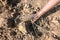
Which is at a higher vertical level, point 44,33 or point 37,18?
point 37,18

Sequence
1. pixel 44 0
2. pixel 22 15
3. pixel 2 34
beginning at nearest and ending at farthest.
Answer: pixel 2 34 < pixel 22 15 < pixel 44 0

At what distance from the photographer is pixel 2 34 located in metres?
1.84

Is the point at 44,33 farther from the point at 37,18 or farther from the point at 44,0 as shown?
the point at 44,0

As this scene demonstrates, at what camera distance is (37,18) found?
195 cm

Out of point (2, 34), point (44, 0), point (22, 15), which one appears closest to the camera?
point (2, 34)

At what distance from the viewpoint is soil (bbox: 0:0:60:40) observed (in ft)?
6.17

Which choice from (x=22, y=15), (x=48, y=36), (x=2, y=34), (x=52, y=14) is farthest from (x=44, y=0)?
(x=2, y=34)

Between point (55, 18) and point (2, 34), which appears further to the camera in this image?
point (55, 18)

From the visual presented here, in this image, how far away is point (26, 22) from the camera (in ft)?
6.42

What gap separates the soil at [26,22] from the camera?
6.17ft

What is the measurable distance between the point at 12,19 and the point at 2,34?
226mm

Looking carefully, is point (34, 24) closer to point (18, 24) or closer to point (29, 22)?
point (29, 22)

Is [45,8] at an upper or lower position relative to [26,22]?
upper

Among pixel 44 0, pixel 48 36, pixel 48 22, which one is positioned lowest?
pixel 48 36
